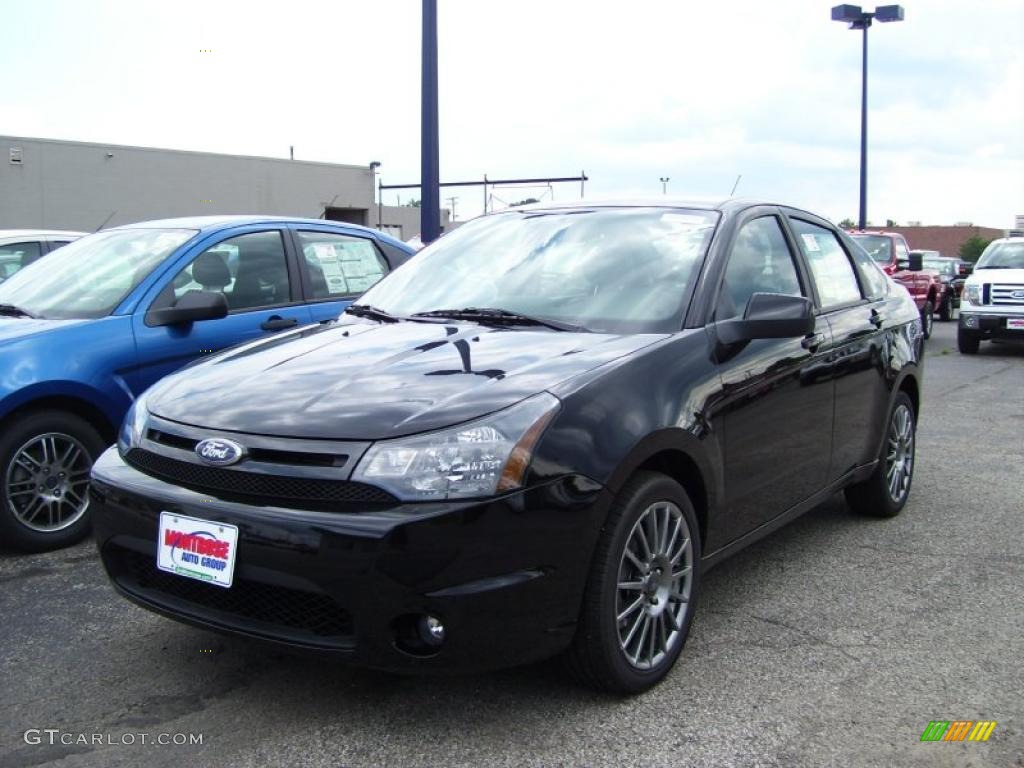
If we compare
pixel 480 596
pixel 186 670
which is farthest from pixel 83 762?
pixel 480 596

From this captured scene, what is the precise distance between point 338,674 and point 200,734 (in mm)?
530

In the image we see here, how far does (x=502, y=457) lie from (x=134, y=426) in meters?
1.37

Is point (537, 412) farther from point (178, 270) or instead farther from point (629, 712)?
point (178, 270)

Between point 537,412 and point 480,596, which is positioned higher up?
point 537,412

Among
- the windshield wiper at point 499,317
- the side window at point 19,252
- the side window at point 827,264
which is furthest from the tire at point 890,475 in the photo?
the side window at point 19,252

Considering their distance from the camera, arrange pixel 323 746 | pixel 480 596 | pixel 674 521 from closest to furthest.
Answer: pixel 480 596, pixel 323 746, pixel 674 521

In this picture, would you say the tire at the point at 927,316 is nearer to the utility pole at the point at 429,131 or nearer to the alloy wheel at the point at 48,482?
the utility pole at the point at 429,131

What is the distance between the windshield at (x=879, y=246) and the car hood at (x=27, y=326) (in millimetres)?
14576

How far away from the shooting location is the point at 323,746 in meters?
2.90

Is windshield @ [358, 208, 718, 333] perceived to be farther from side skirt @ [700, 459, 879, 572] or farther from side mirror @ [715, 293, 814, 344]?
side skirt @ [700, 459, 879, 572]

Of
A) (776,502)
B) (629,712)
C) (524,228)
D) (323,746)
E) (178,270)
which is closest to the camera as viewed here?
(323,746)

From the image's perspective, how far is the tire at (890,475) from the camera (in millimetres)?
5242

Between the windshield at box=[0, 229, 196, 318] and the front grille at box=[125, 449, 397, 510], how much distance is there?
8.06 ft

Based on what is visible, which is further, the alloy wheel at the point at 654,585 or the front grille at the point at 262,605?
the alloy wheel at the point at 654,585
